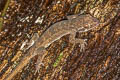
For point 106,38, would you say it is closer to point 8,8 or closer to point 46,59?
point 46,59

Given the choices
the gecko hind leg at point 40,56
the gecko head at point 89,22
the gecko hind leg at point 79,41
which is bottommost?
the gecko hind leg at point 40,56

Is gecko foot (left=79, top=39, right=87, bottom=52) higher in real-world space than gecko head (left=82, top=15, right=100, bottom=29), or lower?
lower

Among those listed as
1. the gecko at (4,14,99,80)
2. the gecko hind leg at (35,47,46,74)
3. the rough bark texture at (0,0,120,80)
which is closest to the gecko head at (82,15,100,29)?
the gecko at (4,14,99,80)

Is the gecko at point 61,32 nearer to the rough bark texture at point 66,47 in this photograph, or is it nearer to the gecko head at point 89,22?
the gecko head at point 89,22

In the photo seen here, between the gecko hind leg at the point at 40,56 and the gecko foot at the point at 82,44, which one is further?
the gecko hind leg at the point at 40,56

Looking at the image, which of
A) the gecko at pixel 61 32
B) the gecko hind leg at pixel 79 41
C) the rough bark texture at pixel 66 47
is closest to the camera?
the rough bark texture at pixel 66 47

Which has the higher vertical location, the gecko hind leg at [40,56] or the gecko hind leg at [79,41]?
the gecko hind leg at [79,41]

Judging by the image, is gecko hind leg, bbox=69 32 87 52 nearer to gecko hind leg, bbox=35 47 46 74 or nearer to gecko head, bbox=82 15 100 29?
gecko head, bbox=82 15 100 29

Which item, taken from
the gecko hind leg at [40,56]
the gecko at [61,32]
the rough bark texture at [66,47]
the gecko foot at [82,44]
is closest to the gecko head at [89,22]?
the gecko at [61,32]

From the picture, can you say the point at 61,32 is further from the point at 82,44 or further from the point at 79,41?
the point at 82,44
